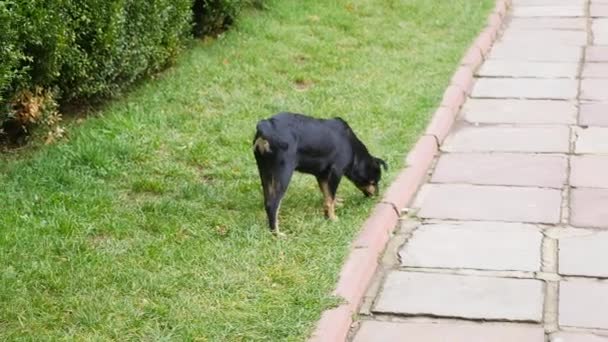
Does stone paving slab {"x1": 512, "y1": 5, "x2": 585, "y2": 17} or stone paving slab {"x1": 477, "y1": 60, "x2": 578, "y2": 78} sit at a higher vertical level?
stone paving slab {"x1": 512, "y1": 5, "x2": 585, "y2": 17}

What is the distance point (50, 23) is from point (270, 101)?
2.15 m

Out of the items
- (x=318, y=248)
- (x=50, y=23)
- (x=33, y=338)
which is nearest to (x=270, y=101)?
(x=50, y=23)

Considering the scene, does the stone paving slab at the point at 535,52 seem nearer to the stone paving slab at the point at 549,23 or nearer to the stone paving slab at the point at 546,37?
the stone paving slab at the point at 546,37

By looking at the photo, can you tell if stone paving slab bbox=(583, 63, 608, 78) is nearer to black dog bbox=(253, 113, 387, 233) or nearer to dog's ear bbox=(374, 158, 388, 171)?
dog's ear bbox=(374, 158, 388, 171)

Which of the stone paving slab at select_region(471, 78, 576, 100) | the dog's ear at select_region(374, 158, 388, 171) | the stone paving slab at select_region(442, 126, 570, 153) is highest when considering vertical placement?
the stone paving slab at select_region(471, 78, 576, 100)

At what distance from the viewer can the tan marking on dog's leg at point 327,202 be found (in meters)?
5.76

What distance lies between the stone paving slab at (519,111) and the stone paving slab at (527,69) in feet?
3.03

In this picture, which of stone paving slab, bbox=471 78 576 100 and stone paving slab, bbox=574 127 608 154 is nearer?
stone paving slab, bbox=574 127 608 154

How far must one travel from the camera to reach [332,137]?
228 inches

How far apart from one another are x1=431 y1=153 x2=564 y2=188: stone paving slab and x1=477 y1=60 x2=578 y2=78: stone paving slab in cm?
244

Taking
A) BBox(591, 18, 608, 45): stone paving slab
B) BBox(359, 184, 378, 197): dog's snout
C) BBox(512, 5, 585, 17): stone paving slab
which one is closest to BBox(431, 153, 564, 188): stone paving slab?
BBox(359, 184, 378, 197): dog's snout

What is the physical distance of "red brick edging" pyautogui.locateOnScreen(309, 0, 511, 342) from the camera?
4664 mm

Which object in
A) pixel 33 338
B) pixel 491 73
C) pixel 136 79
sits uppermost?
pixel 491 73

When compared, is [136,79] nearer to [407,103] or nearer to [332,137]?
[407,103]
